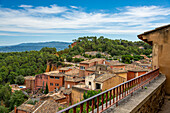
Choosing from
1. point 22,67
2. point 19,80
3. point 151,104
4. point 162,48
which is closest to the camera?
point 151,104

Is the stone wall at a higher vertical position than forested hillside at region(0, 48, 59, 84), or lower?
higher

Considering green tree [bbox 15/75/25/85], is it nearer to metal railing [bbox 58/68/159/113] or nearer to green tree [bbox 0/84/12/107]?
green tree [bbox 0/84/12/107]

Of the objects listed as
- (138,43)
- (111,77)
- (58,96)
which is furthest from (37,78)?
(138,43)

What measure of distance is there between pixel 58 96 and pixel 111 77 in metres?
8.57

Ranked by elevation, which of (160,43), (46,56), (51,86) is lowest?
(51,86)

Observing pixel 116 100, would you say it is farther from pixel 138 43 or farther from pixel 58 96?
pixel 138 43

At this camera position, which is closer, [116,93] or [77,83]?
[116,93]

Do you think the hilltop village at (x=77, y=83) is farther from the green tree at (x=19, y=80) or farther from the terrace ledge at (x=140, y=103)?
the terrace ledge at (x=140, y=103)

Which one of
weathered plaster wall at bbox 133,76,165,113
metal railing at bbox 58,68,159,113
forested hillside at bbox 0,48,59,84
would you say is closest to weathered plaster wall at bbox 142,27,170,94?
metal railing at bbox 58,68,159,113

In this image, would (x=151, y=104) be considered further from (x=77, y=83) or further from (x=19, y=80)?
(x=19, y=80)

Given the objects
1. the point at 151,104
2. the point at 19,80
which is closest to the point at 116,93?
the point at 151,104

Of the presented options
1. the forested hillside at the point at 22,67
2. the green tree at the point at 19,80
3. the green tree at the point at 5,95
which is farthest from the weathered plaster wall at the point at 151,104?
the forested hillside at the point at 22,67

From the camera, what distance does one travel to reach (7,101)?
3538cm

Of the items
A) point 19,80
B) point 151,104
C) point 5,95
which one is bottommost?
point 5,95
